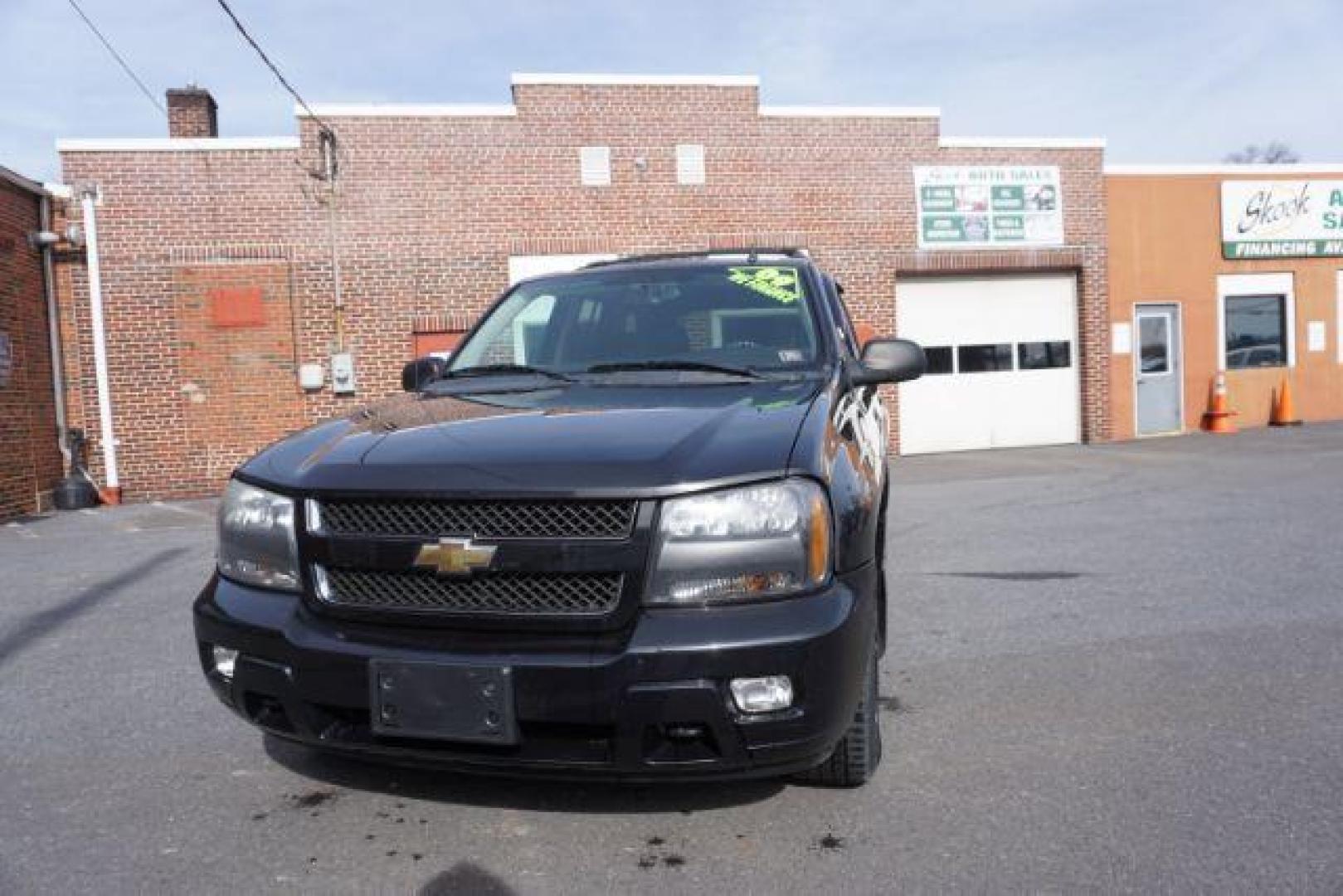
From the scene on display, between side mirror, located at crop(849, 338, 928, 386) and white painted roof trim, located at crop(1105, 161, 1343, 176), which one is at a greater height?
white painted roof trim, located at crop(1105, 161, 1343, 176)

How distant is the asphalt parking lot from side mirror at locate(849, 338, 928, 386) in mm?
1254

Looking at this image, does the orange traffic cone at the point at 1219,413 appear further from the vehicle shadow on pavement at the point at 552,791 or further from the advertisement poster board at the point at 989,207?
the vehicle shadow on pavement at the point at 552,791

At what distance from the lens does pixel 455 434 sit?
9.23ft

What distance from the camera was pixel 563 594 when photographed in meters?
2.43

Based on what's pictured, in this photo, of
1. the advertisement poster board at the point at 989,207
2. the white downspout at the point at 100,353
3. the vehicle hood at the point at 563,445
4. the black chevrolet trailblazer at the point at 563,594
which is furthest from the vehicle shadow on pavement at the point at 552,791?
the advertisement poster board at the point at 989,207

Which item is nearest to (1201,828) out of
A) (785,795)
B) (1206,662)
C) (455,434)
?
(785,795)

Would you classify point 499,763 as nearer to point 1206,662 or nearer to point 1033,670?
point 1033,670

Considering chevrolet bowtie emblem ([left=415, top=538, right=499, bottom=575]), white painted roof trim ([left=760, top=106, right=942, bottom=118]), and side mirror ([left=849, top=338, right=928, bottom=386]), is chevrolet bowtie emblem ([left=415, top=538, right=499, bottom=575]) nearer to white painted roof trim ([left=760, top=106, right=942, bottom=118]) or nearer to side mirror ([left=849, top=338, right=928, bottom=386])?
side mirror ([left=849, top=338, right=928, bottom=386])

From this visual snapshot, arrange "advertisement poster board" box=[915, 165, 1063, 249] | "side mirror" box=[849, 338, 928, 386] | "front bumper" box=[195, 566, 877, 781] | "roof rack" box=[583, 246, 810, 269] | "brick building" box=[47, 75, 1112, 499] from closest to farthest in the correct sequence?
"front bumper" box=[195, 566, 877, 781] → "side mirror" box=[849, 338, 928, 386] → "roof rack" box=[583, 246, 810, 269] → "brick building" box=[47, 75, 1112, 499] → "advertisement poster board" box=[915, 165, 1063, 249]

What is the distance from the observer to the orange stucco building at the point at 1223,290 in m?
16.4

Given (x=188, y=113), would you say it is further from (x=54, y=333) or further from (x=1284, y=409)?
(x=1284, y=409)

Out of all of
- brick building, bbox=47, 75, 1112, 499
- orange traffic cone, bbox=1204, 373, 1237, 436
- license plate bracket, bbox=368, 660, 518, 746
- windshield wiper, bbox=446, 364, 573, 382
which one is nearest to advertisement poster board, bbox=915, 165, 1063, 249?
brick building, bbox=47, 75, 1112, 499

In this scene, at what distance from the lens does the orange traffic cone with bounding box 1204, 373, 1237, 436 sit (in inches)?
662

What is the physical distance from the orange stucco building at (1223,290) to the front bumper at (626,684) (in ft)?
50.7
